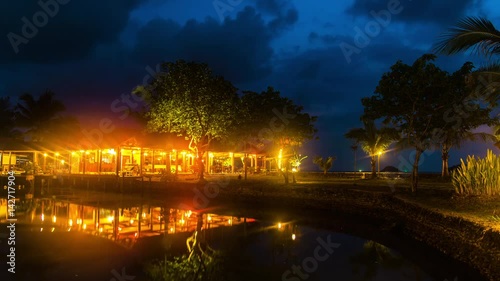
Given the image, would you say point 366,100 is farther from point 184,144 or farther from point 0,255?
point 184,144

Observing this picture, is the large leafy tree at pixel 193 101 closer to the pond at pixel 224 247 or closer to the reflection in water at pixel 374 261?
the pond at pixel 224 247

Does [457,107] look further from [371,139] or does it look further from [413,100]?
[371,139]

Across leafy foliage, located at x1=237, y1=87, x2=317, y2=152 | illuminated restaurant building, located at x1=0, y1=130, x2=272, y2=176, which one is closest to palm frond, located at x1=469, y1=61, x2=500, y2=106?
leafy foliage, located at x1=237, y1=87, x2=317, y2=152

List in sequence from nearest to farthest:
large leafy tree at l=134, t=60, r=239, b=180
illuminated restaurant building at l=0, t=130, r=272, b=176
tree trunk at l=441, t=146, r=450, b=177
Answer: large leafy tree at l=134, t=60, r=239, b=180
tree trunk at l=441, t=146, r=450, b=177
illuminated restaurant building at l=0, t=130, r=272, b=176

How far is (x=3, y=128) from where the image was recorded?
4572cm

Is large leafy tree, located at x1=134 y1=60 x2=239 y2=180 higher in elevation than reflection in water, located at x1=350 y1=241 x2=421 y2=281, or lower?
higher

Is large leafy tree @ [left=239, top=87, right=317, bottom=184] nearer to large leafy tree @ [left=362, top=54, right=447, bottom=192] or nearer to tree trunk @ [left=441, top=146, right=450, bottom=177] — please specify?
large leafy tree @ [left=362, top=54, right=447, bottom=192]

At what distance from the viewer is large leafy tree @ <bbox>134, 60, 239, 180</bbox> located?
74.3 feet

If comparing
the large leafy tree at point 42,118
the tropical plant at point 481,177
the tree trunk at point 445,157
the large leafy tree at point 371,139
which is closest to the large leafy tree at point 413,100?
the tropical plant at point 481,177

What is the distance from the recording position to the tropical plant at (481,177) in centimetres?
1232

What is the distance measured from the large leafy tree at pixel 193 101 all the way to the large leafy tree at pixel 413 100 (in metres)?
9.93

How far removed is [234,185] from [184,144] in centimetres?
1141

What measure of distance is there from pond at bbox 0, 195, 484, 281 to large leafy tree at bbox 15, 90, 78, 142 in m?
30.1

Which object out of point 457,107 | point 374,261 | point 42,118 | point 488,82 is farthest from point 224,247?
point 42,118
